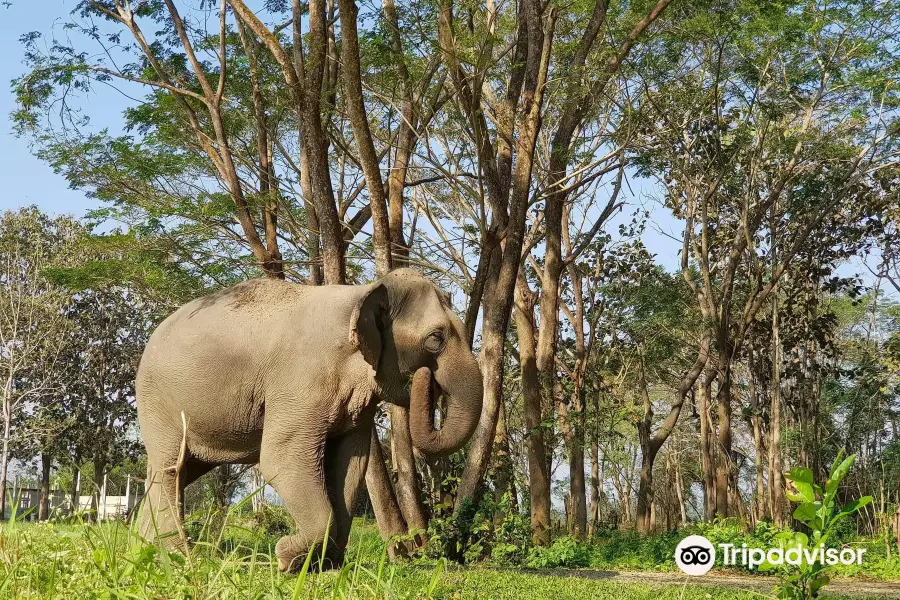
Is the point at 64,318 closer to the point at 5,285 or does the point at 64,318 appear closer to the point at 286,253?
the point at 5,285

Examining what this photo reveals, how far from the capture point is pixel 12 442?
2827 centimetres

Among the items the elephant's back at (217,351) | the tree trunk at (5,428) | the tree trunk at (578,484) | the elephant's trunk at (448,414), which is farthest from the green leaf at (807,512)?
the tree trunk at (5,428)

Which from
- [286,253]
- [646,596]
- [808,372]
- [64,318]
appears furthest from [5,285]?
[646,596]

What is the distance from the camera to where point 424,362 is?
599 cm

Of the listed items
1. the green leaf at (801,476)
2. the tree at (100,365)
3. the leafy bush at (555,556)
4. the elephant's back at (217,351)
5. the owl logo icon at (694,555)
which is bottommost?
the leafy bush at (555,556)

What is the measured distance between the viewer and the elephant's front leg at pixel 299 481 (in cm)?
561

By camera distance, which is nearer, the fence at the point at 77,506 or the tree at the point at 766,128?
the fence at the point at 77,506

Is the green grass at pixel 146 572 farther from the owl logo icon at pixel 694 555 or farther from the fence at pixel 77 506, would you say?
the owl logo icon at pixel 694 555

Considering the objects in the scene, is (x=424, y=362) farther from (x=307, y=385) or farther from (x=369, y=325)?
(x=307, y=385)

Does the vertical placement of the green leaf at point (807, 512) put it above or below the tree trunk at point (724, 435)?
below

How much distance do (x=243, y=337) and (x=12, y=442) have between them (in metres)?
25.3

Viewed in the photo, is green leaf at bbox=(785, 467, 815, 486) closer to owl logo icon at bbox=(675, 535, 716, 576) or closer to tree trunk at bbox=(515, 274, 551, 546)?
owl logo icon at bbox=(675, 535, 716, 576)

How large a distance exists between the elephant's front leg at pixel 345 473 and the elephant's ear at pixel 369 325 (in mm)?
562

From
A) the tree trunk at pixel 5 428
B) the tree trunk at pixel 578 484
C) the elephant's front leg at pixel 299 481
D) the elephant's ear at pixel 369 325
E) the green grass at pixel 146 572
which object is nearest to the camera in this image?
the green grass at pixel 146 572
